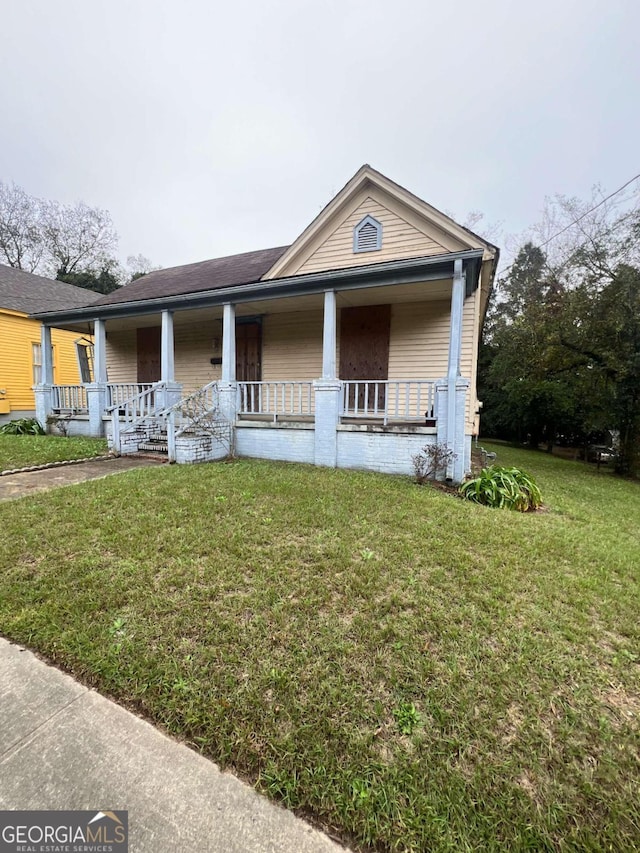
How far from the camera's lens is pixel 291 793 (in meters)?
1.56

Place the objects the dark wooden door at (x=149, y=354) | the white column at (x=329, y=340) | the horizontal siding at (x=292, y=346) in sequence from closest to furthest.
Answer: the white column at (x=329, y=340) < the horizontal siding at (x=292, y=346) < the dark wooden door at (x=149, y=354)

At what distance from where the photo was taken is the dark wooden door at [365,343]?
28.9ft

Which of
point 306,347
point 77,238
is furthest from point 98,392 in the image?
point 77,238

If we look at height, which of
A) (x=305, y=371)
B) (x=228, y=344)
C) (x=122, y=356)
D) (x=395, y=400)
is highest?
(x=122, y=356)

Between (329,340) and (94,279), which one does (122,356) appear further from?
(94,279)

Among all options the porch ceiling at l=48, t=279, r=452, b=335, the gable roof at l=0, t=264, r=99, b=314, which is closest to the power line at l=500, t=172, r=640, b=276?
the porch ceiling at l=48, t=279, r=452, b=335

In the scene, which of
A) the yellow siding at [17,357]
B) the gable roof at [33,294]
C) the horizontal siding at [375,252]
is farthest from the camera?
the gable roof at [33,294]

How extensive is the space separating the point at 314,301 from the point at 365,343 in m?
1.55

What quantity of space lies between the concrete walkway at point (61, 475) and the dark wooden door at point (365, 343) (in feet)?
16.2

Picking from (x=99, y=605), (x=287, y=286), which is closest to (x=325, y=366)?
(x=287, y=286)

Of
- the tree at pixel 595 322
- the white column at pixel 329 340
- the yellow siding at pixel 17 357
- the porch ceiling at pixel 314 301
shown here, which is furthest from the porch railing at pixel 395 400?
the yellow siding at pixel 17 357

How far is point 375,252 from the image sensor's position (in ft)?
27.8

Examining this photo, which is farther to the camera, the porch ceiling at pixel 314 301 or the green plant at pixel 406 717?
the porch ceiling at pixel 314 301

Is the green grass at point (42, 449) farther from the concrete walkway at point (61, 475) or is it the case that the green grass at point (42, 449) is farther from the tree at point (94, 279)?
the tree at point (94, 279)
